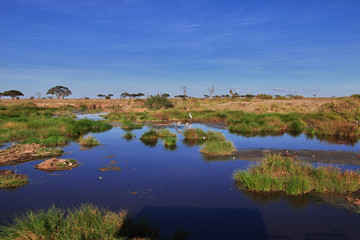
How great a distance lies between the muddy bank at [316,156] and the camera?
41.4 feet

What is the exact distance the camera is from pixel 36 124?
22.1 m

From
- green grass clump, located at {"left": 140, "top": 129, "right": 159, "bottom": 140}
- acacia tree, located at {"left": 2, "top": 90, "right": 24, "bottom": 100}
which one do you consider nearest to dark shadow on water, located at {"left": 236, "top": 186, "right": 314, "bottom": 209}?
green grass clump, located at {"left": 140, "top": 129, "right": 159, "bottom": 140}

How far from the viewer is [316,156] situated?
13.5 meters

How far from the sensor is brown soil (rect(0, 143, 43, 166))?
1258cm

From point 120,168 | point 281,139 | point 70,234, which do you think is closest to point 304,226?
point 70,234

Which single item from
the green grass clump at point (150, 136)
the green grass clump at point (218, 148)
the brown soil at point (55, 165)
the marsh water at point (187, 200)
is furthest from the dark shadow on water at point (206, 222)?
the green grass clump at point (150, 136)

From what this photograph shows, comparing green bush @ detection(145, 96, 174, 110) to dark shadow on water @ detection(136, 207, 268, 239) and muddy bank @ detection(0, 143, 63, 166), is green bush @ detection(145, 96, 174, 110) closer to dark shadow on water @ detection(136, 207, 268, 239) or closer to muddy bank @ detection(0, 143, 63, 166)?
muddy bank @ detection(0, 143, 63, 166)

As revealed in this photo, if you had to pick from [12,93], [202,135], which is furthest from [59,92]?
[202,135]

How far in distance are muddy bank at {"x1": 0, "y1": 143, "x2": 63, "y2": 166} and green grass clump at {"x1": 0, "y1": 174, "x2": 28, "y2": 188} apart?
9.14ft

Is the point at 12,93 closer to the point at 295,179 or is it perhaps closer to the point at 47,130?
the point at 47,130

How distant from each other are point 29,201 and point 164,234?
184 inches

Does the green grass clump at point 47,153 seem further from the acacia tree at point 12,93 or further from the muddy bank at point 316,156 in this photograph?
the acacia tree at point 12,93

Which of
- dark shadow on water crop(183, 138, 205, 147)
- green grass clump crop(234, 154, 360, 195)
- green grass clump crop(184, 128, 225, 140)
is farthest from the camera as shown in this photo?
green grass clump crop(184, 128, 225, 140)

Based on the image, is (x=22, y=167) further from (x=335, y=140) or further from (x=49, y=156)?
(x=335, y=140)
